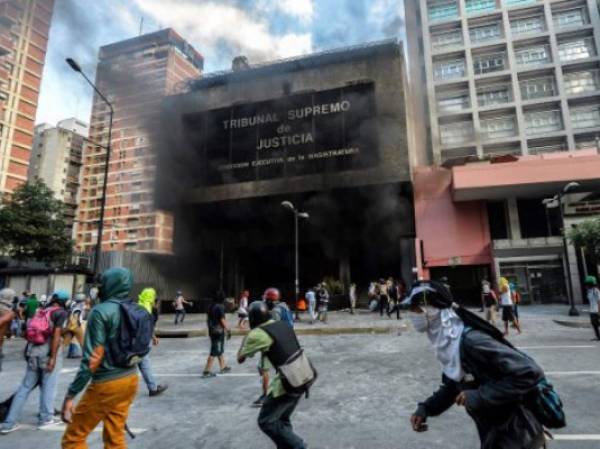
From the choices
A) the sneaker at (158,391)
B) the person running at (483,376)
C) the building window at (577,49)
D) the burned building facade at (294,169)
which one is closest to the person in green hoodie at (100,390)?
the person running at (483,376)

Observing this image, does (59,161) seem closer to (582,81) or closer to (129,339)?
(582,81)

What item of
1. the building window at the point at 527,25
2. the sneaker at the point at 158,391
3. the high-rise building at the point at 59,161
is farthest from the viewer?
Answer: the high-rise building at the point at 59,161

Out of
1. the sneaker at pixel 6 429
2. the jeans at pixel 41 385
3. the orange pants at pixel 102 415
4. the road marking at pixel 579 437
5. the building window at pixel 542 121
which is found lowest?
the sneaker at pixel 6 429

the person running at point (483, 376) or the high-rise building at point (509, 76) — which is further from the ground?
the high-rise building at point (509, 76)

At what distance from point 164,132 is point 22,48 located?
31912mm

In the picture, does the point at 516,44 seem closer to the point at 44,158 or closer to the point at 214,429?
the point at 214,429

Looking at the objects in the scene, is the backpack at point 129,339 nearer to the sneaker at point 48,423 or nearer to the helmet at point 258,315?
the helmet at point 258,315

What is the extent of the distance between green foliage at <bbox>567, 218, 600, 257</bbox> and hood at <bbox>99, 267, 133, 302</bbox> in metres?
16.2

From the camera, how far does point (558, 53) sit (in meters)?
27.8

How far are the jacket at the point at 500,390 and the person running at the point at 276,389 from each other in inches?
49.3

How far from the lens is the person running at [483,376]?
1.45 metres

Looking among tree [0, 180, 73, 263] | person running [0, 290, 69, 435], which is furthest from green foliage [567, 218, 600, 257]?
tree [0, 180, 73, 263]

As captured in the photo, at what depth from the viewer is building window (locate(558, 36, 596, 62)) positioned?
27609 millimetres

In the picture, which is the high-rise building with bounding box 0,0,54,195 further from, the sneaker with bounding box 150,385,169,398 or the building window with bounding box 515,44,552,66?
the building window with bounding box 515,44,552,66
